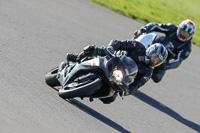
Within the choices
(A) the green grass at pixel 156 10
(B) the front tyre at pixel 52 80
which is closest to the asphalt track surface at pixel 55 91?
(B) the front tyre at pixel 52 80

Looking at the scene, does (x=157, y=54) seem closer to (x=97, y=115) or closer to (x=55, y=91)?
(x=97, y=115)

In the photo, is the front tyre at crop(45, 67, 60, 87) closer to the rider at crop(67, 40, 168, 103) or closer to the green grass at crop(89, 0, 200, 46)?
the rider at crop(67, 40, 168, 103)

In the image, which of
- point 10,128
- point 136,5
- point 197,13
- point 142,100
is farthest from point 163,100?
point 197,13

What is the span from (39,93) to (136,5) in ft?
39.8

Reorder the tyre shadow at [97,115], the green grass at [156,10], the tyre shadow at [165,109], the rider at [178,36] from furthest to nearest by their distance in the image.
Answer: the green grass at [156,10]
the rider at [178,36]
the tyre shadow at [165,109]
the tyre shadow at [97,115]

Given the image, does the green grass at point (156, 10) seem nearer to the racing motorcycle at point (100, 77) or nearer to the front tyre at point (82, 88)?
the racing motorcycle at point (100, 77)

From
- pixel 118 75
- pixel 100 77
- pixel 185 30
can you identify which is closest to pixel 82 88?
pixel 100 77

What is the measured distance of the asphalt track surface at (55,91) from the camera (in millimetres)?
6535

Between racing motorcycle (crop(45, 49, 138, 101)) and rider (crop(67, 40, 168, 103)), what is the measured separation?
30cm

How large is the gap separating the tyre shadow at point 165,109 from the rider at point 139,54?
1.13 meters

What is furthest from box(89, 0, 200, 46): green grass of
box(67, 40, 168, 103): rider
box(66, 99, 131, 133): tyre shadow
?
box(66, 99, 131, 133): tyre shadow

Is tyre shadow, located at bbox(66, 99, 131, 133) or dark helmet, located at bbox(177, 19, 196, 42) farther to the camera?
dark helmet, located at bbox(177, 19, 196, 42)

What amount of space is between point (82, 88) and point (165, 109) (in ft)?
11.3

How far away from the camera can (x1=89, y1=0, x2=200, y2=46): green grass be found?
664 inches
